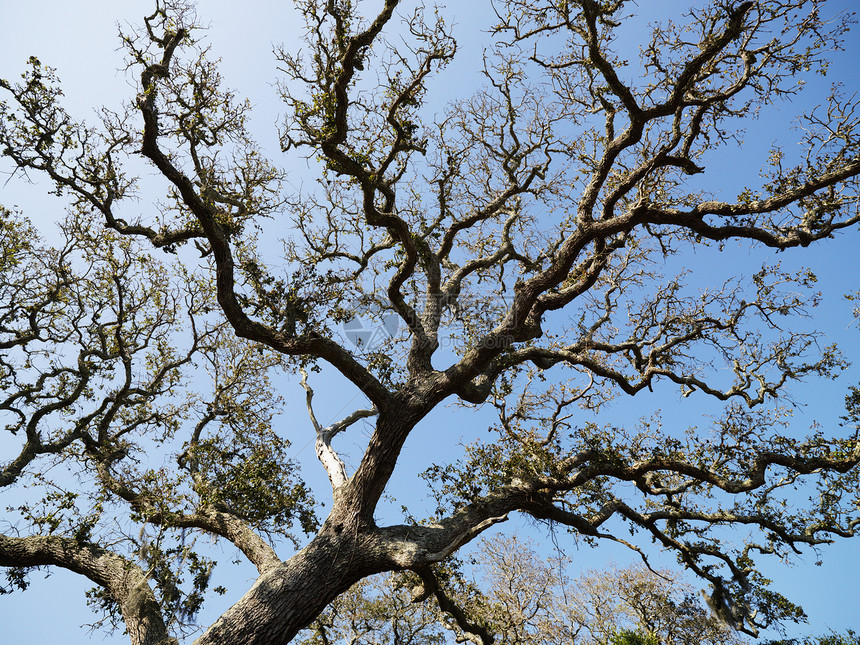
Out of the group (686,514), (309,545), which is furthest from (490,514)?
(686,514)

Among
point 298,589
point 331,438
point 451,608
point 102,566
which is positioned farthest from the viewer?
point 331,438

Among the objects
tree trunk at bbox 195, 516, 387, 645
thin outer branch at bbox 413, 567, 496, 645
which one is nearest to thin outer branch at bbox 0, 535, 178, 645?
tree trunk at bbox 195, 516, 387, 645

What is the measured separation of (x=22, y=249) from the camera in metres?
A: 10.3

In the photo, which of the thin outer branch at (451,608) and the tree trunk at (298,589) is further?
the thin outer branch at (451,608)

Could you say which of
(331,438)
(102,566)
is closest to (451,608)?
(331,438)

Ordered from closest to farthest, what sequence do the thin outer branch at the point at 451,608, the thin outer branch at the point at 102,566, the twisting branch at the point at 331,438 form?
1. the thin outer branch at the point at 102,566
2. the thin outer branch at the point at 451,608
3. the twisting branch at the point at 331,438

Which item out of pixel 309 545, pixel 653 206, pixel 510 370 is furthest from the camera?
pixel 510 370

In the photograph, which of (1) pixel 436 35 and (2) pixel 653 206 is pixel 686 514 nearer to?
(2) pixel 653 206

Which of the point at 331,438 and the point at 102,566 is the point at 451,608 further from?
the point at 102,566

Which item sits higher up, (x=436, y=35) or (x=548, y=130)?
(x=548, y=130)

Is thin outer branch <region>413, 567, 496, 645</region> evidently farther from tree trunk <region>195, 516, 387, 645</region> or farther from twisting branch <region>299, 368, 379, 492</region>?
twisting branch <region>299, 368, 379, 492</region>

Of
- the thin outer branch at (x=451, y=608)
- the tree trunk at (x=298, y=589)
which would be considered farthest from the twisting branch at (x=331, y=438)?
the thin outer branch at (x=451, y=608)

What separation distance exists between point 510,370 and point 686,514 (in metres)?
3.65

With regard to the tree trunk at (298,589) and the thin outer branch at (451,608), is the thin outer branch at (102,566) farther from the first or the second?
the thin outer branch at (451,608)
